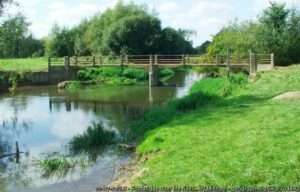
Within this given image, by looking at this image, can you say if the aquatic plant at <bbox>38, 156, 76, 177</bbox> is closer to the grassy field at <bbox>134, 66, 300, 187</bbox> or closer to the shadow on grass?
the grassy field at <bbox>134, 66, 300, 187</bbox>

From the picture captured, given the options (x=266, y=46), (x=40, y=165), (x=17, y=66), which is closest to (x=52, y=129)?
(x=40, y=165)

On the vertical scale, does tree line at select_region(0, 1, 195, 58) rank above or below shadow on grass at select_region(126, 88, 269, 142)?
above

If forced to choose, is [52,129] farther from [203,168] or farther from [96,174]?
[203,168]

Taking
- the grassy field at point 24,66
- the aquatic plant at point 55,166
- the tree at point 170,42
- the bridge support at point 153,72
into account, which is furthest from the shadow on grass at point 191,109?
the tree at point 170,42

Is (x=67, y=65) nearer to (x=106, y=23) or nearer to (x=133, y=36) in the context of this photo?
(x=133, y=36)

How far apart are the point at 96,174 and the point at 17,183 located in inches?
87.4

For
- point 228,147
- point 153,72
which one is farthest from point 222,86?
point 153,72

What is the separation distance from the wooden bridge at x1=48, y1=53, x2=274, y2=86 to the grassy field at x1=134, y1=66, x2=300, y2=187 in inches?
784

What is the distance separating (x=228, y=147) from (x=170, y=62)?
41.7 meters

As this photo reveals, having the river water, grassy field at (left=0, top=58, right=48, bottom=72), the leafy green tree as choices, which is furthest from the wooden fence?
the river water

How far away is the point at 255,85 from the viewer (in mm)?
32625

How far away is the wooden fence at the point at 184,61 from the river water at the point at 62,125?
249cm

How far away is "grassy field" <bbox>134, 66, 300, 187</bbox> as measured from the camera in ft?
43.6

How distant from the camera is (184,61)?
5431cm
